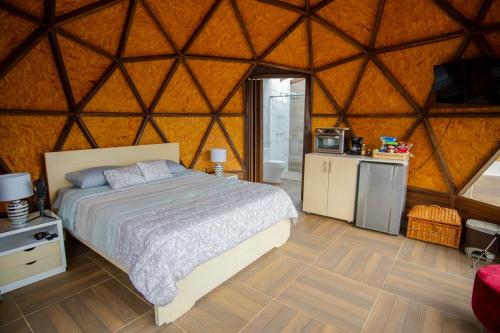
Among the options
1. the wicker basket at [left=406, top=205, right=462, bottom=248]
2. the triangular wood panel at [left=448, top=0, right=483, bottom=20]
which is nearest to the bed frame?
the wicker basket at [left=406, top=205, right=462, bottom=248]

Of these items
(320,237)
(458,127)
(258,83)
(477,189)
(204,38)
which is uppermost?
(204,38)

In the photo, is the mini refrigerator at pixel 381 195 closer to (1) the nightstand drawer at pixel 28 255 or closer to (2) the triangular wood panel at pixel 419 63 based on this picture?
(2) the triangular wood panel at pixel 419 63

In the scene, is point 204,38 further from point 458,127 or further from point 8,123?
point 458,127

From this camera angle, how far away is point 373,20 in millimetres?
4281

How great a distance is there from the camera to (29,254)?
3.08 m

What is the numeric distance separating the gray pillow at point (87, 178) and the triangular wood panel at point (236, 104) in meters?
3.11

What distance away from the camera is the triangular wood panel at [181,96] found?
5301 millimetres

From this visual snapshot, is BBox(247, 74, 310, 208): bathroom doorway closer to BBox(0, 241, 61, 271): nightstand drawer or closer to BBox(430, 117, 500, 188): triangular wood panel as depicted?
BBox(430, 117, 500, 188): triangular wood panel

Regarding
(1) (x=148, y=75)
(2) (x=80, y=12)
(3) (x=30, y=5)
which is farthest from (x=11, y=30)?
(1) (x=148, y=75)

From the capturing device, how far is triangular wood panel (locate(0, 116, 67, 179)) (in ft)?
11.7

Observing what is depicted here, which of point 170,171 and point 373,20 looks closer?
point 373,20

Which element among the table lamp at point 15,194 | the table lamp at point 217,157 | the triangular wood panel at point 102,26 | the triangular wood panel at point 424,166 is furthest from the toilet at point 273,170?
the table lamp at point 15,194

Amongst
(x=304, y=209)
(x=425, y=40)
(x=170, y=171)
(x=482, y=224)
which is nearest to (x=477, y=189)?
(x=482, y=224)

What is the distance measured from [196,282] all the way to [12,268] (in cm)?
208
